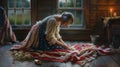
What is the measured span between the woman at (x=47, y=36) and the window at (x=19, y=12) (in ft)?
6.43

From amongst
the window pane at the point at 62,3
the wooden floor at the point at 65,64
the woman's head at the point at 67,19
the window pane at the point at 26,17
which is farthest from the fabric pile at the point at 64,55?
the window pane at the point at 62,3

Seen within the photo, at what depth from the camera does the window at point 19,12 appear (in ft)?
26.0

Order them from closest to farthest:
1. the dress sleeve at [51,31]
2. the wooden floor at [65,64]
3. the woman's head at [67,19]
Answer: the wooden floor at [65,64] < the woman's head at [67,19] < the dress sleeve at [51,31]

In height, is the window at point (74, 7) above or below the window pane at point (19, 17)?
above

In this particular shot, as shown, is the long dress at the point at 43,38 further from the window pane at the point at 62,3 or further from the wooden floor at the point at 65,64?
the window pane at the point at 62,3

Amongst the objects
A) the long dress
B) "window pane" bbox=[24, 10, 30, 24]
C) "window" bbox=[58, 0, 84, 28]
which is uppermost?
"window" bbox=[58, 0, 84, 28]

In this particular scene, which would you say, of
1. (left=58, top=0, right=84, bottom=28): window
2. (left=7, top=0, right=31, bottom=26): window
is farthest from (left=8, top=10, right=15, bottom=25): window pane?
(left=58, top=0, right=84, bottom=28): window

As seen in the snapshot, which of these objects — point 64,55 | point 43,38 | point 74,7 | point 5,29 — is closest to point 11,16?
point 5,29

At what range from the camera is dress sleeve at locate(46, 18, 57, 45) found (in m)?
5.79

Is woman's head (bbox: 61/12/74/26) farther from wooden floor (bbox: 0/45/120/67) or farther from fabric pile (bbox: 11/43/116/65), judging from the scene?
wooden floor (bbox: 0/45/120/67)

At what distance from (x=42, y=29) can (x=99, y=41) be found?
1541 mm

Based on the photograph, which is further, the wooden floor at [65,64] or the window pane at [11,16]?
the window pane at [11,16]

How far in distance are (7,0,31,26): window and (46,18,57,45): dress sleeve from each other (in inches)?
87.1

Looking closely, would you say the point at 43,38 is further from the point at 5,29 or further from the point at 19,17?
the point at 19,17
